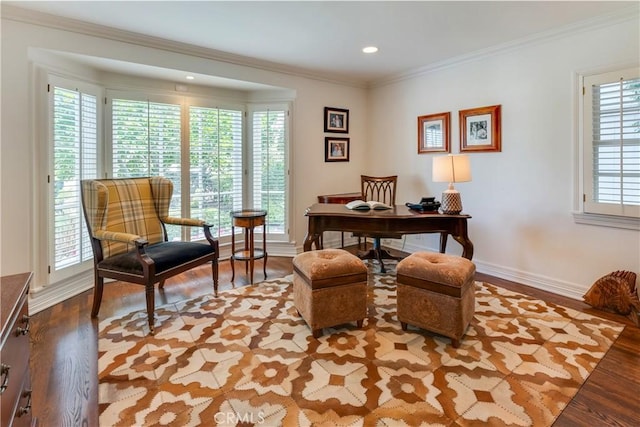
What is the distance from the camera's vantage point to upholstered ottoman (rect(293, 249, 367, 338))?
7.78 ft

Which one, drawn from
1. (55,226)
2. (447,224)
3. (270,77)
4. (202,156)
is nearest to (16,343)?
(55,226)

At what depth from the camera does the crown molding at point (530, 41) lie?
277 cm

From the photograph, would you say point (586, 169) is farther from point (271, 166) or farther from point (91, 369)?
point (91, 369)

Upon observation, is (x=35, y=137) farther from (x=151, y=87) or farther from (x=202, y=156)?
(x=202, y=156)

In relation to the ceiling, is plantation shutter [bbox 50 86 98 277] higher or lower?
lower

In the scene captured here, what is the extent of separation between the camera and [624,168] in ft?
9.20

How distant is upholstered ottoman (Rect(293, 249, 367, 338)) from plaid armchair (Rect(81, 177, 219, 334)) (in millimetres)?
1067

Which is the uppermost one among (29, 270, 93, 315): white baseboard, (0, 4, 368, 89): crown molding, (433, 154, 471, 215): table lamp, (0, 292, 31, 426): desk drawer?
(0, 4, 368, 89): crown molding

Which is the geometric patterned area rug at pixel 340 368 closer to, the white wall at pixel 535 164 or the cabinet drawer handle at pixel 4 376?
the white wall at pixel 535 164

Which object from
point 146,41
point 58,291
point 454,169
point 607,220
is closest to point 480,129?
point 454,169

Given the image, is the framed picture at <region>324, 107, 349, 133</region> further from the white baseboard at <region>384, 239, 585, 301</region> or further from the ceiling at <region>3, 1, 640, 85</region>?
the white baseboard at <region>384, 239, 585, 301</region>

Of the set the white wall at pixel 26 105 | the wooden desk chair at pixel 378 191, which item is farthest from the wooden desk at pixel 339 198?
the white wall at pixel 26 105

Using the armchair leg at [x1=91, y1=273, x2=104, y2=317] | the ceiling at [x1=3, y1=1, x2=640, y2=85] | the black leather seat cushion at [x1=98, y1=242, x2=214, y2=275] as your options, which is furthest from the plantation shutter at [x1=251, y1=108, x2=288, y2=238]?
the armchair leg at [x1=91, y1=273, x2=104, y2=317]

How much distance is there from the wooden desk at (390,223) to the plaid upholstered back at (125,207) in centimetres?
148
